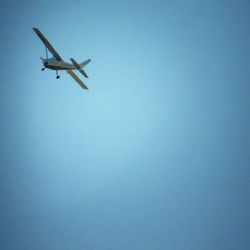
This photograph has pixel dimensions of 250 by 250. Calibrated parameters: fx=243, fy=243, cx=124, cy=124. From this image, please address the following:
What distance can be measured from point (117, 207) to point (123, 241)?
9111 millimetres

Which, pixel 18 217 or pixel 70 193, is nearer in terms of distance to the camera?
pixel 18 217

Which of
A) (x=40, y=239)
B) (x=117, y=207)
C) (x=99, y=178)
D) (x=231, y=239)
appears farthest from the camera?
(x=99, y=178)

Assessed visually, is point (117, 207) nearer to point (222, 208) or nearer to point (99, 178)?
point (99, 178)

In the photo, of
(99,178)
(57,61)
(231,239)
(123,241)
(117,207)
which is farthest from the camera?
(99,178)

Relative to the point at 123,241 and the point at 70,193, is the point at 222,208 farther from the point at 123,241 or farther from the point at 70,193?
the point at 70,193

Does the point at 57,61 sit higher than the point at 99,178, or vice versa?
the point at 57,61

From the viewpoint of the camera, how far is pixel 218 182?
69562 millimetres

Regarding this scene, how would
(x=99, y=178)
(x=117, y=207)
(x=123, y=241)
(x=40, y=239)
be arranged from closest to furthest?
1. (x=40, y=239)
2. (x=123, y=241)
3. (x=117, y=207)
4. (x=99, y=178)

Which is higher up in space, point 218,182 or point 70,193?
point 218,182

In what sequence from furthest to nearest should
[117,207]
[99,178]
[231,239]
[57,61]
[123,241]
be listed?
[99,178] → [117,207] → [231,239] → [123,241] → [57,61]

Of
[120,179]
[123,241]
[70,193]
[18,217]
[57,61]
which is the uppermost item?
[57,61]

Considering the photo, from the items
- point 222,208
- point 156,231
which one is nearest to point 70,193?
point 156,231

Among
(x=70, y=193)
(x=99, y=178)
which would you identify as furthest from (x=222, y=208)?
(x=70, y=193)

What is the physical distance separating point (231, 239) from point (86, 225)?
3360 centimetres
